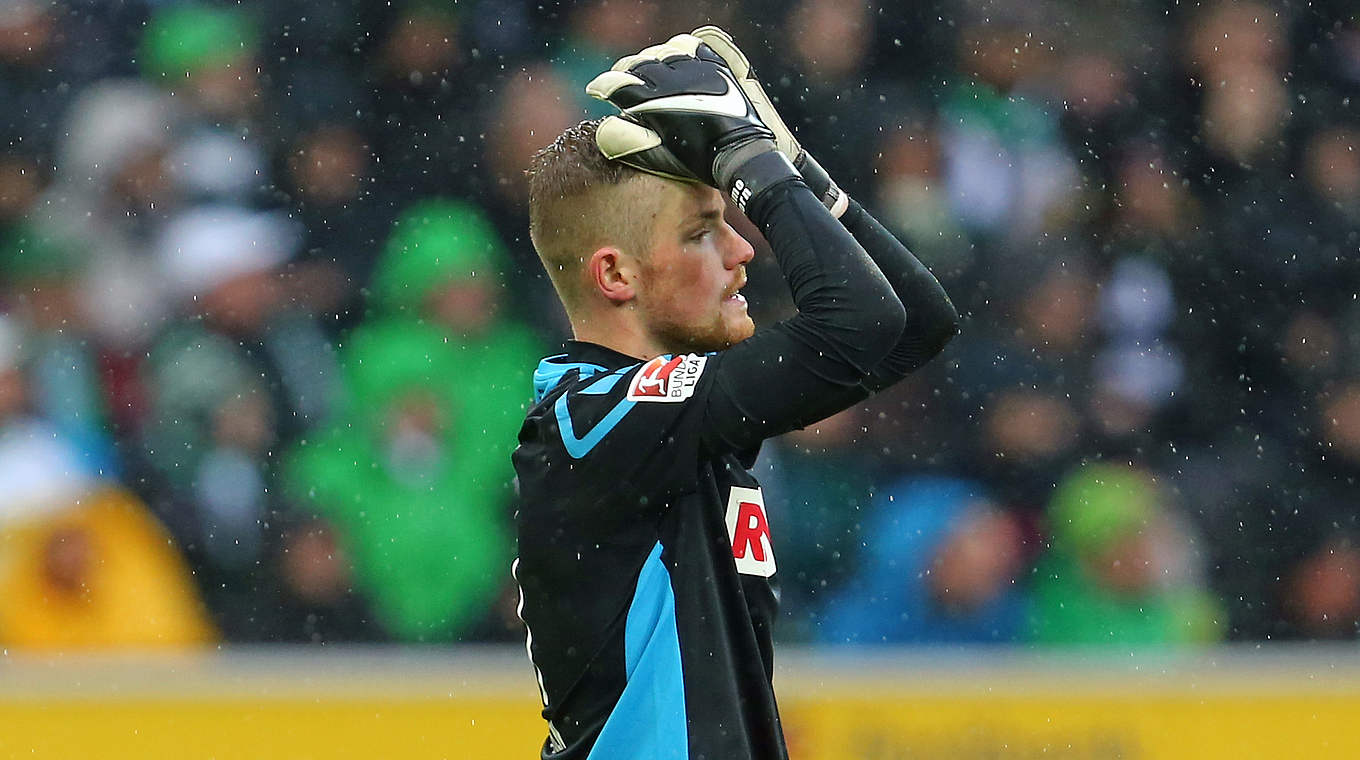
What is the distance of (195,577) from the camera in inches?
192

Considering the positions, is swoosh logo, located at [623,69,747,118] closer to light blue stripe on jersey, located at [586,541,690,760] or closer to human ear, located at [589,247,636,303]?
human ear, located at [589,247,636,303]

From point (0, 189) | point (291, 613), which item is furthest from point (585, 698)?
point (0, 189)

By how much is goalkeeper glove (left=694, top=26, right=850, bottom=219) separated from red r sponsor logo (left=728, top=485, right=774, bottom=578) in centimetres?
54

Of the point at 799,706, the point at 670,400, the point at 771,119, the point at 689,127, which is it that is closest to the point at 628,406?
the point at 670,400

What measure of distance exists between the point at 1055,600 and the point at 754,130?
3066mm

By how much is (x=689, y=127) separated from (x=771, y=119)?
34 cm

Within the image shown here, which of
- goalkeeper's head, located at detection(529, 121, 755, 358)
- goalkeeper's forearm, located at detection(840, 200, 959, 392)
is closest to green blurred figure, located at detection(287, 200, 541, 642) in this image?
goalkeeper's forearm, located at detection(840, 200, 959, 392)

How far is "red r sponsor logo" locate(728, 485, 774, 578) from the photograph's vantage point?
2.58 meters

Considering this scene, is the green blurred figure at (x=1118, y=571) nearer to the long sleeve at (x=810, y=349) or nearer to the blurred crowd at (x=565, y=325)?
the blurred crowd at (x=565, y=325)

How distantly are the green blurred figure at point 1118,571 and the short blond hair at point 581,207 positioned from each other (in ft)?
9.56

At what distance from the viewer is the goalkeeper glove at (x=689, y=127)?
8.20 ft

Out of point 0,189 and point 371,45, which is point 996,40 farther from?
point 0,189

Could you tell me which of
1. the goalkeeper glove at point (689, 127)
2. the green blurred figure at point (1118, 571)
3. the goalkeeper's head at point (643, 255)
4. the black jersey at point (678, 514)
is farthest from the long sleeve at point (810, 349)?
the green blurred figure at point (1118, 571)

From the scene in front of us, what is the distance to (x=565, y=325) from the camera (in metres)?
5.23
